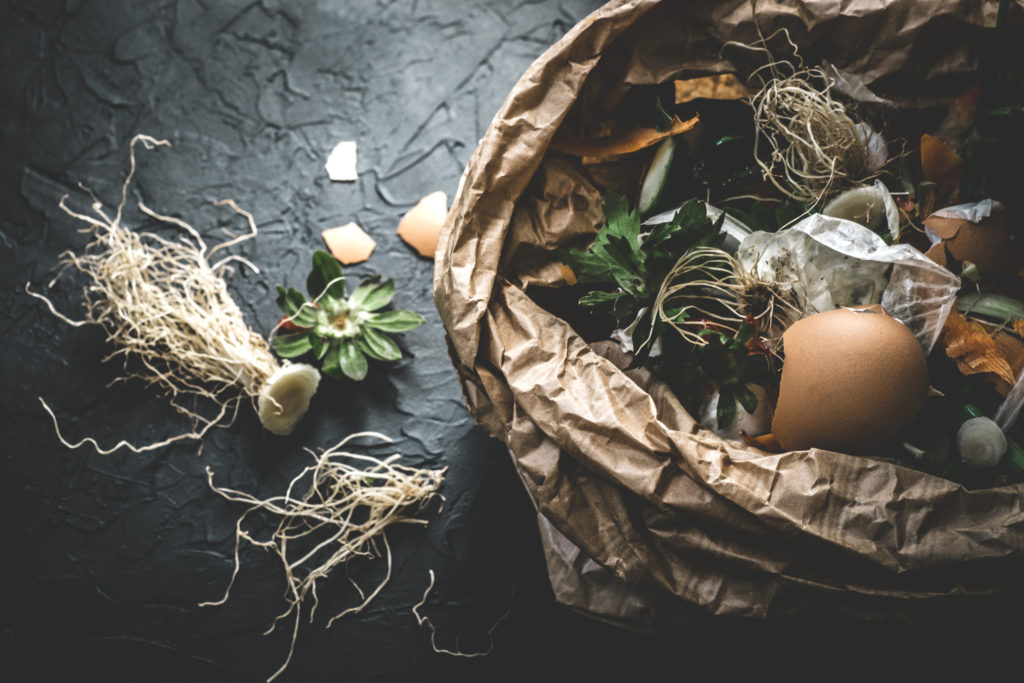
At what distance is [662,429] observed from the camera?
646mm

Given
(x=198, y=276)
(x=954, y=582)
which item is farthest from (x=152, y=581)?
(x=954, y=582)

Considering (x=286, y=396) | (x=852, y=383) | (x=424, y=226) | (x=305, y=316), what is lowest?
(x=286, y=396)

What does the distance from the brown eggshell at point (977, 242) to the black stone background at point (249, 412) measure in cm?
43

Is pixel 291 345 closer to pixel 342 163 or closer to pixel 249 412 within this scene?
pixel 249 412

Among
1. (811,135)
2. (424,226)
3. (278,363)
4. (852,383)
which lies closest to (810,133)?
(811,135)

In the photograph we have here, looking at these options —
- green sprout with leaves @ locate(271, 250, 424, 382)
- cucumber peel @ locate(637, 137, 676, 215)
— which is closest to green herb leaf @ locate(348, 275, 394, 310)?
green sprout with leaves @ locate(271, 250, 424, 382)

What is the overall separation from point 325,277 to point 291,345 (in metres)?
0.11

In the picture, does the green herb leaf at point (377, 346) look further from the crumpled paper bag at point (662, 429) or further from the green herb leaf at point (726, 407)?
the green herb leaf at point (726, 407)

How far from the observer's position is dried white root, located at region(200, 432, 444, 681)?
0.93m

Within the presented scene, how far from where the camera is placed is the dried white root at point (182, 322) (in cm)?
97

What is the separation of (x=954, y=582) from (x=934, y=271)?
306 millimetres

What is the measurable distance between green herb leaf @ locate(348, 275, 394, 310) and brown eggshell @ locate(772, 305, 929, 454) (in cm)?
55

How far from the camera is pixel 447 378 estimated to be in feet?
3.27

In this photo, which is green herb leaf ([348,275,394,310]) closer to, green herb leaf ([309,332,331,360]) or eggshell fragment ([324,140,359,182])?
green herb leaf ([309,332,331,360])
